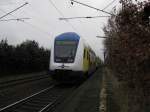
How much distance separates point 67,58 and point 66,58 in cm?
7

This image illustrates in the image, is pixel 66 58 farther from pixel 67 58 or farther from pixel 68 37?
pixel 68 37

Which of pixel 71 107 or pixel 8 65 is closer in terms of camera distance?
pixel 71 107

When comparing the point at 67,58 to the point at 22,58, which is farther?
the point at 22,58

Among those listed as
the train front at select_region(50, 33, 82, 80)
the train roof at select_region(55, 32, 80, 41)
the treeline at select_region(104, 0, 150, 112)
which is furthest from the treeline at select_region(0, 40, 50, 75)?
the treeline at select_region(104, 0, 150, 112)

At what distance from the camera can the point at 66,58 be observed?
23359 mm

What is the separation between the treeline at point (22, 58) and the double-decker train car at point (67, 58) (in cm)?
1295

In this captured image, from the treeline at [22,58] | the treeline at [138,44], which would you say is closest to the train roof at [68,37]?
the treeline at [22,58]

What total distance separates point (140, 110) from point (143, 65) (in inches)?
48.2

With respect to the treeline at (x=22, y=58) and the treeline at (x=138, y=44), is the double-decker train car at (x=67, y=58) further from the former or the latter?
the treeline at (x=22, y=58)

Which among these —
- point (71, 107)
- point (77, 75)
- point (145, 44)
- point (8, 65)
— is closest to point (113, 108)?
point (71, 107)

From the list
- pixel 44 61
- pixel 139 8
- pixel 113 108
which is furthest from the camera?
pixel 44 61

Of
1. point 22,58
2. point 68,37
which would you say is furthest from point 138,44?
point 22,58

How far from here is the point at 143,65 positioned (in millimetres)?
9773

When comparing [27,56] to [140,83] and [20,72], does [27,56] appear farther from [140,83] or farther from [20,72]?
[140,83]
